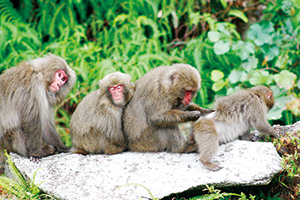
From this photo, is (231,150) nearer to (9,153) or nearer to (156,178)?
(156,178)

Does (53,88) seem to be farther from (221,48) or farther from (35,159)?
(221,48)

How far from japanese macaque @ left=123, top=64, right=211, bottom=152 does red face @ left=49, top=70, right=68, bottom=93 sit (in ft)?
3.67

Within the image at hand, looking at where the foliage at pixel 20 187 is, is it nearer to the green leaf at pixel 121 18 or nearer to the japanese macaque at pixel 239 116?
the japanese macaque at pixel 239 116

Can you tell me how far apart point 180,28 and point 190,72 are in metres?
4.35

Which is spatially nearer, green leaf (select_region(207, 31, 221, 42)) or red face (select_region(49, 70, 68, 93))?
red face (select_region(49, 70, 68, 93))

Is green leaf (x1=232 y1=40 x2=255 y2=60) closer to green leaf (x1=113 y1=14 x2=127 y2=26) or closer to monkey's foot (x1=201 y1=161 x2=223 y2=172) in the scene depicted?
green leaf (x1=113 y1=14 x2=127 y2=26)

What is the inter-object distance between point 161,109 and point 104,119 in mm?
870

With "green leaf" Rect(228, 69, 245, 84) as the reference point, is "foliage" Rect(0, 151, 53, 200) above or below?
below

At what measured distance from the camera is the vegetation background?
7516 millimetres

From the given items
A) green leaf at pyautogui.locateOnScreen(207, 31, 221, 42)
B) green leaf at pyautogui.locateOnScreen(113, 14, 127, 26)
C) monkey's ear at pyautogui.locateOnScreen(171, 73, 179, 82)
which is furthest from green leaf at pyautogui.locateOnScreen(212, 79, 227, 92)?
green leaf at pyautogui.locateOnScreen(113, 14, 127, 26)

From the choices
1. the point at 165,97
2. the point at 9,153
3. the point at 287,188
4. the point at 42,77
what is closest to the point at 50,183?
the point at 9,153

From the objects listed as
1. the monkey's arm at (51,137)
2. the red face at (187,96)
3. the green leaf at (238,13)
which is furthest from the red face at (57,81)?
the green leaf at (238,13)

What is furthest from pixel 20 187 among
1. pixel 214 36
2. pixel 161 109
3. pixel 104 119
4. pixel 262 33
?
pixel 262 33

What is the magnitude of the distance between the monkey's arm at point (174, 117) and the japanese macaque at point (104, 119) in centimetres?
60
